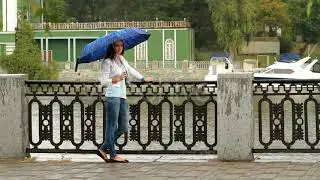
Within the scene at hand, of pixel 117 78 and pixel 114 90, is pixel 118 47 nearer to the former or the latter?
pixel 117 78

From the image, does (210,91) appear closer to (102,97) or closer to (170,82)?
(170,82)

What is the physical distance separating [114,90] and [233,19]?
53.8 metres

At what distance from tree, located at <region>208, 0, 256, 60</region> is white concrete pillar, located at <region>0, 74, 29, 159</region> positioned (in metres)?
52.9

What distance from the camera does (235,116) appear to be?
8.77m

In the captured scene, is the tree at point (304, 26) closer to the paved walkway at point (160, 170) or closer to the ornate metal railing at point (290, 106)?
the ornate metal railing at point (290, 106)

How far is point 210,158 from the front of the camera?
905 centimetres

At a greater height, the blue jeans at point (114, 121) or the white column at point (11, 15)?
the white column at point (11, 15)

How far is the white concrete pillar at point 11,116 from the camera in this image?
9.09 metres

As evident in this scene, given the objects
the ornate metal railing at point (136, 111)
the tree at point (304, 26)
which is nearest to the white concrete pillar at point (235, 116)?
the ornate metal railing at point (136, 111)

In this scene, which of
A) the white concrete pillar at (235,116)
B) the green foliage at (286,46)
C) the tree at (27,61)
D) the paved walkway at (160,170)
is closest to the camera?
the paved walkway at (160,170)

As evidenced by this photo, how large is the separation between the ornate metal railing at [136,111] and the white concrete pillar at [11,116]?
6.8 inches

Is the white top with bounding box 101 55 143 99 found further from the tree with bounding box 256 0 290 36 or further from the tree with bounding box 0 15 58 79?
the tree with bounding box 256 0 290 36

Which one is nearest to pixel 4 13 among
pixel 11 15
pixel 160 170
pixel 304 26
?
pixel 11 15

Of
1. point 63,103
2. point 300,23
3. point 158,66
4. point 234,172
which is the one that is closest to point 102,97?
point 63,103
